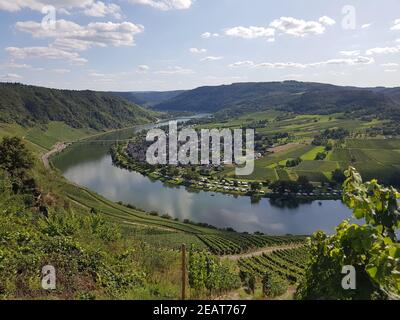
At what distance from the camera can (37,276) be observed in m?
7.78

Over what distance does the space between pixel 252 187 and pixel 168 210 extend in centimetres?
1694

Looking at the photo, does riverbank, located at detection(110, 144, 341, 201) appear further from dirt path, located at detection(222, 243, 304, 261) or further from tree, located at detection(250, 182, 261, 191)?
dirt path, located at detection(222, 243, 304, 261)

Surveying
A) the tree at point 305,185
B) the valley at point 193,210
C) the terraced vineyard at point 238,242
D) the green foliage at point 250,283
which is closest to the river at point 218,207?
the valley at point 193,210

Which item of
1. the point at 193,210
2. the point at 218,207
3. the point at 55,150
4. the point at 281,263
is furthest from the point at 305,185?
the point at 55,150

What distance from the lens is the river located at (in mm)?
51344

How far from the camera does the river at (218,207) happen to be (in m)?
51.3

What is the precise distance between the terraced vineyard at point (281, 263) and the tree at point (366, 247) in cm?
2330

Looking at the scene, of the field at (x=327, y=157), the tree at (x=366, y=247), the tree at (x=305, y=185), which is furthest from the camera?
the field at (x=327, y=157)

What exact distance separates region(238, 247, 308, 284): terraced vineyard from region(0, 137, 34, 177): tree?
19099mm

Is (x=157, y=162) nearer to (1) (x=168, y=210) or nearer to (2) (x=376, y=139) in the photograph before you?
(1) (x=168, y=210)

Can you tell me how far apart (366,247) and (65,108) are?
16083 cm

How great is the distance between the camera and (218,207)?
192 ft

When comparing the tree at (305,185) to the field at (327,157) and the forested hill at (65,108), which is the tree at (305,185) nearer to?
the field at (327,157)

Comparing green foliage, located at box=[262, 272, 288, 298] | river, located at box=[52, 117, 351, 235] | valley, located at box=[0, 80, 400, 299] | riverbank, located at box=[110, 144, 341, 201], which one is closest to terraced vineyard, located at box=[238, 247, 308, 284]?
valley, located at box=[0, 80, 400, 299]
